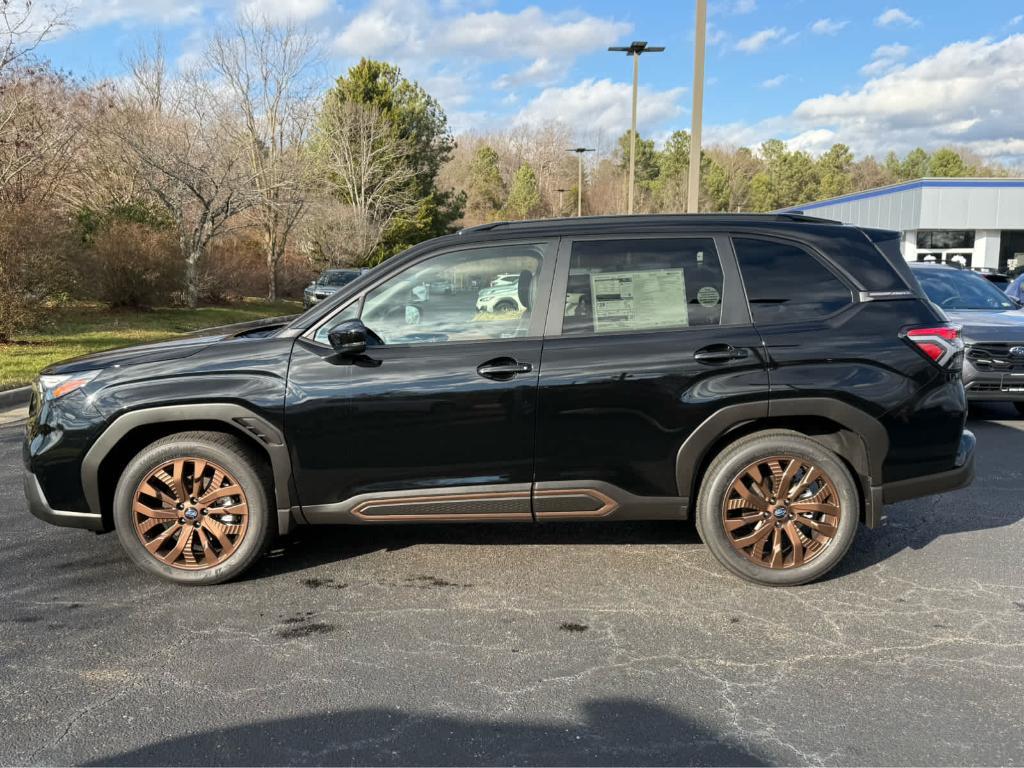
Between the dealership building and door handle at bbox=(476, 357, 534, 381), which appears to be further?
the dealership building

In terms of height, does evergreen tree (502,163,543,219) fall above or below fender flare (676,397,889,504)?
above

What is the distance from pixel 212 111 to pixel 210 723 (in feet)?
111

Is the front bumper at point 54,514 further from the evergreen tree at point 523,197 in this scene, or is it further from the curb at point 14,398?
the evergreen tree at point 523,197

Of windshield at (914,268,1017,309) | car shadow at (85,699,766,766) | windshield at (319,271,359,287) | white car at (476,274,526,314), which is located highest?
windshield at (319,271,359,287)

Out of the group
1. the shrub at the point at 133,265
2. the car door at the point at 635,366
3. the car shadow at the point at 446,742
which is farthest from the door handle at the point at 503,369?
the shrub at the point at 133,265

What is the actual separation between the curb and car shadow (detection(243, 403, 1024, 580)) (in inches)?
249

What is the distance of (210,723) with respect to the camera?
9.54 feet

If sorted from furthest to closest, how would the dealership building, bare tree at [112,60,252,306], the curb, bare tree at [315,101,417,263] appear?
bare tree at [315,101,417,263] → the dealership building → bare tree at [112,60,252,306] → the curb

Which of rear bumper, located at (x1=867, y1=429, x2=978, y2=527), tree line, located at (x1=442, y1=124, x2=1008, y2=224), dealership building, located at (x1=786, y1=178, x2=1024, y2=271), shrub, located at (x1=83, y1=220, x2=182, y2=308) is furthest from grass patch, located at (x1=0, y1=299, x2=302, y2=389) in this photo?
tree line, located at (x1=442, y1=124, x2=1008, y2=224)

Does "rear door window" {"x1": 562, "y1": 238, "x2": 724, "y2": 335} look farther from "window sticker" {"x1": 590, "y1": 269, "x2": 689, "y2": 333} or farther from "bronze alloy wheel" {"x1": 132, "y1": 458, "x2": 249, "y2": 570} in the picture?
"bronze alloy wheel" {"x1": 132, "y1": 458, "x2": 249, "y2": 570}

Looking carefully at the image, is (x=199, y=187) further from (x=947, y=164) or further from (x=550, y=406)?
(x=947, y=164)

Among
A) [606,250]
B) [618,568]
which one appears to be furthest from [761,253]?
[618,568]

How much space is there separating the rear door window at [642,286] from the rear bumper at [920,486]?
1251 mm

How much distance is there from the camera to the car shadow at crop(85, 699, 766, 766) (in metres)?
2.69
